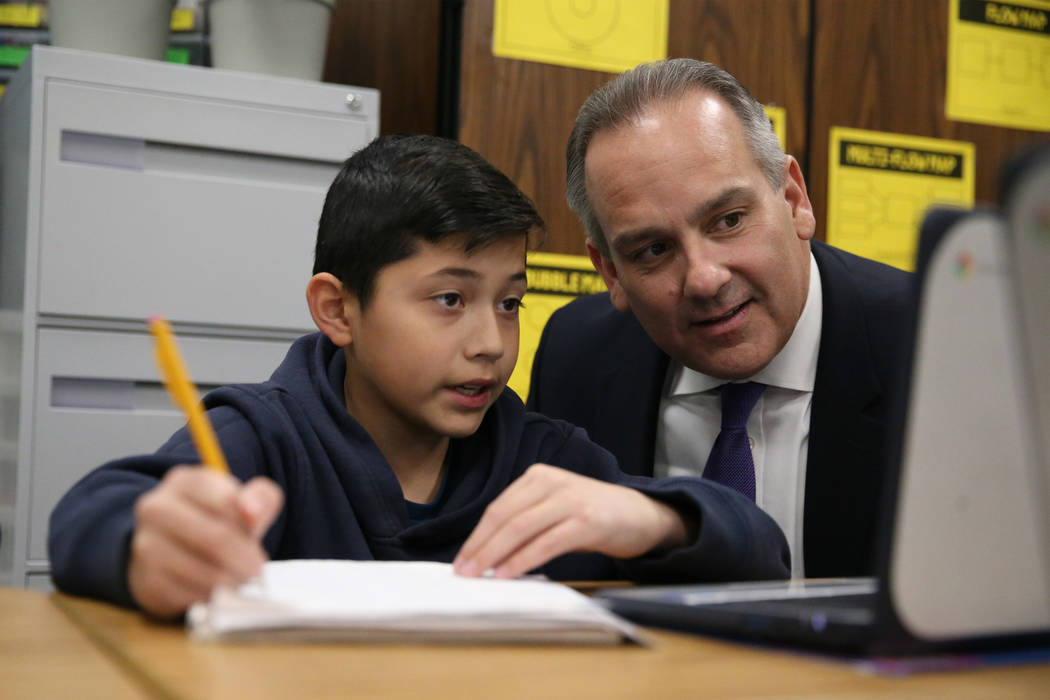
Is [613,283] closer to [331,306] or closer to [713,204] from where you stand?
[713,204]

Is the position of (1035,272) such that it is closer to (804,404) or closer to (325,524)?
(325,524)

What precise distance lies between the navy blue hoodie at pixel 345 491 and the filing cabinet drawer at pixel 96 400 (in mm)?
668

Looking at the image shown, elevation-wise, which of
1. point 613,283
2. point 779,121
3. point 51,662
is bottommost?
point 51,662

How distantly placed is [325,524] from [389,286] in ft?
0.81

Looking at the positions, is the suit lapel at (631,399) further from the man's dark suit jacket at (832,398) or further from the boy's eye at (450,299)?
the boy's eye at (450,299)

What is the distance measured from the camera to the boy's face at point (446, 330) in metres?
1.02

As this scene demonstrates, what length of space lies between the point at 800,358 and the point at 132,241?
3.44ft

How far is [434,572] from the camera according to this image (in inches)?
26.4

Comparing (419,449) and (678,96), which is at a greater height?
(678,96)

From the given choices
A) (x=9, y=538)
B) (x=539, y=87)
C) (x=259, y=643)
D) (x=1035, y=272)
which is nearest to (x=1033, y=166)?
(x=1035, y=272)

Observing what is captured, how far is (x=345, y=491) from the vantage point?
97cm

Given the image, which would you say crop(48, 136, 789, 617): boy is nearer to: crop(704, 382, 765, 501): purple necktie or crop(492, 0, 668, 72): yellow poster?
crop(704, 382, 765, 501): purple necktie

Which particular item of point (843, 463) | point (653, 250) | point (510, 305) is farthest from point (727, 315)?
point (510, 305)

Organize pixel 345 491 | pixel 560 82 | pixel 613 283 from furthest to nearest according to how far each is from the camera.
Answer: pixel 560 82, pixel 613 283, pixel 345 491
